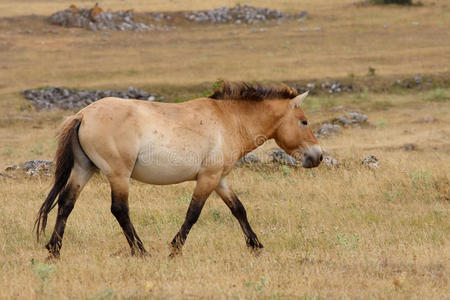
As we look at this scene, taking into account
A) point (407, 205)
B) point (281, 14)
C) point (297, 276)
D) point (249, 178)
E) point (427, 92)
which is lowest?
point (281, 14)

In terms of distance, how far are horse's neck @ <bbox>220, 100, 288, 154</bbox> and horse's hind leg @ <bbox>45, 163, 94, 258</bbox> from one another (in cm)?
199

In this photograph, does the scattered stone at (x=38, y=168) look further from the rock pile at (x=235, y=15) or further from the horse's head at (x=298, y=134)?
the rock pile at (x=235, y=15)

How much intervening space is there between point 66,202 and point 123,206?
0.72 m

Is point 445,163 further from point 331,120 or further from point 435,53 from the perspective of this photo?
point 435,53

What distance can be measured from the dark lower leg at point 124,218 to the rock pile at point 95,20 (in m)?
40.9

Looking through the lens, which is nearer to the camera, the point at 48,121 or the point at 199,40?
the point at 48,121

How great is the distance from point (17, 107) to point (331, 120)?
13.1 meters

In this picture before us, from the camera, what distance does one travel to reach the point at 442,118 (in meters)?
22.0

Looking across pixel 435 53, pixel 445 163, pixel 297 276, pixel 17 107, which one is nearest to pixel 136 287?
pixel 297 276

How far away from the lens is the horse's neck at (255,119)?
8156 mm

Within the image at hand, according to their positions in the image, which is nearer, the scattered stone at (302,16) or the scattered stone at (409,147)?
the scattered stone at (409,147)

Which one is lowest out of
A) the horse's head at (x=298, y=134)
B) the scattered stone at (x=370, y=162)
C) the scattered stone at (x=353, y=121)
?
the scattered stone at (x=353, y=121)

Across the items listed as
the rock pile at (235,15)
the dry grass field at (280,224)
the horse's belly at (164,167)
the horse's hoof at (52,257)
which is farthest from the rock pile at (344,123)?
the rock pile at (235,15)

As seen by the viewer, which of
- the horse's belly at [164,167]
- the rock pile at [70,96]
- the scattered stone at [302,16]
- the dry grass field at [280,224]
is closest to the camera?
the dry grass field at [280,224]
